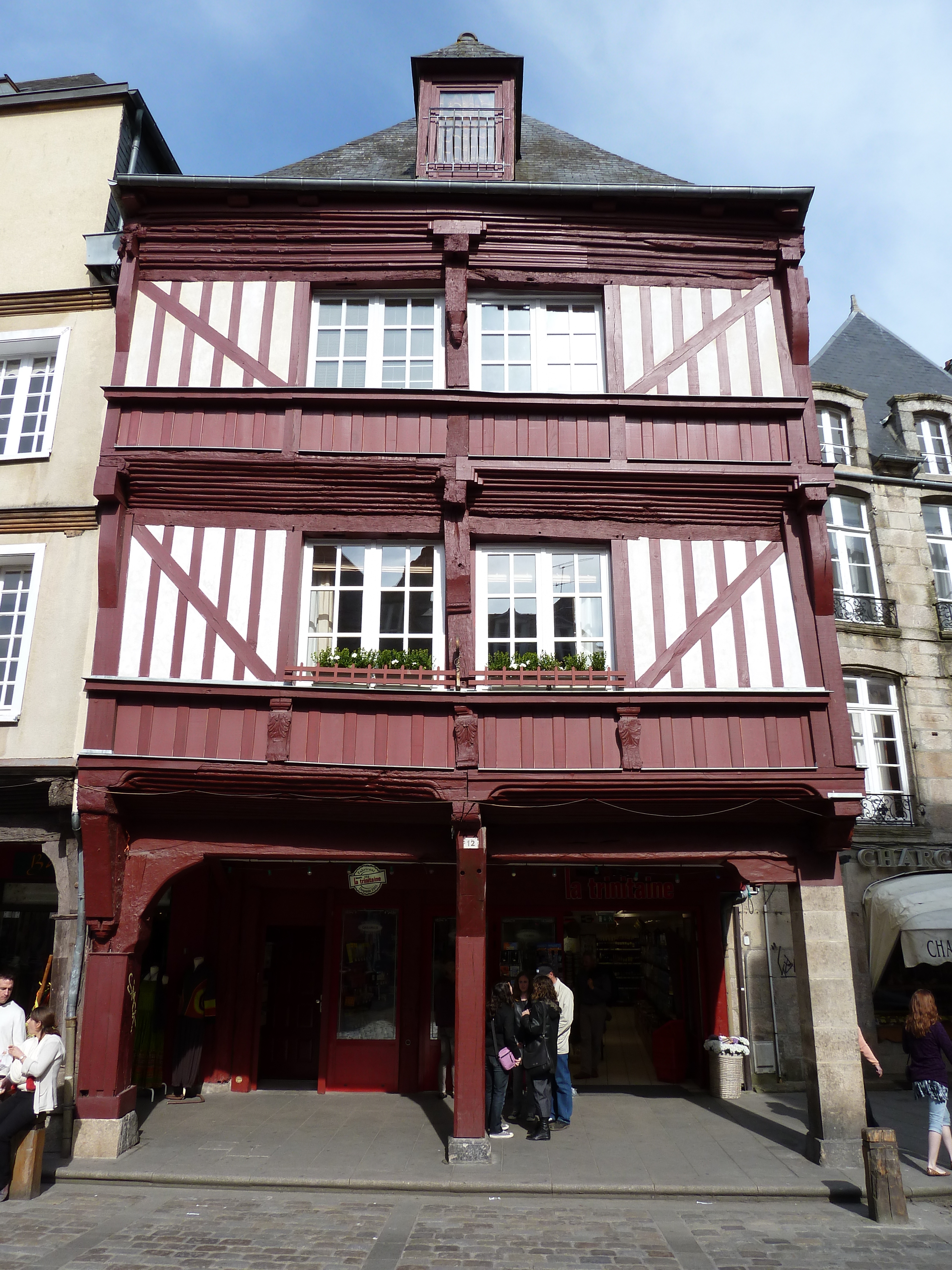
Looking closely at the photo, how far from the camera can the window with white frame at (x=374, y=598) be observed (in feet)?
31.4

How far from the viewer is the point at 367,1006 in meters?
11.2

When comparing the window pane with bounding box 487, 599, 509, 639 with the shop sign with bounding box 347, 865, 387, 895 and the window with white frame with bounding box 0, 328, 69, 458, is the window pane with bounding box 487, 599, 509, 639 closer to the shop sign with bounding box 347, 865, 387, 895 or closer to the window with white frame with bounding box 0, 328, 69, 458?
the shop sign with bounding box 347, 865, 387, 895

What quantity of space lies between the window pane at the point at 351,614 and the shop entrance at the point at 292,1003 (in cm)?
433

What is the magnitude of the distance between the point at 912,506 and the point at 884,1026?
7696 millimetres

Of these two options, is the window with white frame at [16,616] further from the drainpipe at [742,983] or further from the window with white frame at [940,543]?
the window with white frame at [940,543]

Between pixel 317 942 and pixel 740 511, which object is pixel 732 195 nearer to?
pixel 740 511

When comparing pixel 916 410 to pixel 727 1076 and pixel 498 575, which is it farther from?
pixel 727 1076

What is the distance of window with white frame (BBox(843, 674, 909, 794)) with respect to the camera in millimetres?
12773

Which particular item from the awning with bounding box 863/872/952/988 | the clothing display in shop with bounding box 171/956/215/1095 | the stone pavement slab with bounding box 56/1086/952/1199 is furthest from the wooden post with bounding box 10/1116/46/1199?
the awning with bounding box 863/872/952/988

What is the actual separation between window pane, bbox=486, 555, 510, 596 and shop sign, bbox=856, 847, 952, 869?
6413 mm

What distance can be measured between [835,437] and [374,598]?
28.7ft

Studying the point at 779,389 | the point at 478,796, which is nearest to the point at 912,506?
the point at 779,389

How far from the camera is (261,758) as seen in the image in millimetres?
8984

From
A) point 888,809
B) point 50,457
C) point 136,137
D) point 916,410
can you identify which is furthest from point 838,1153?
point 136,137
